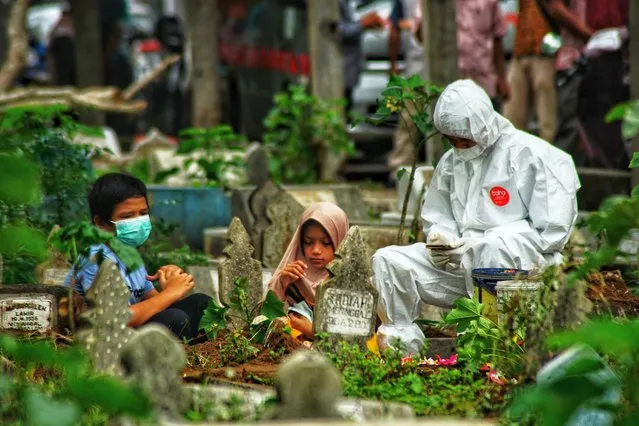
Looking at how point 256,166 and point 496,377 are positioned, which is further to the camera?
point 256,166

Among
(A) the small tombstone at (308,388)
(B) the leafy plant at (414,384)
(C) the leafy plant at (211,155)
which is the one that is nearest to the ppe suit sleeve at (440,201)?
A: (B) the leafy plant at (414,384)

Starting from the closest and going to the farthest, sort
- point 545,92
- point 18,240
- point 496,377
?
point 18,240, point 496,377, point 545,92

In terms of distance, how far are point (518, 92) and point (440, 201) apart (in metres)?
4.88

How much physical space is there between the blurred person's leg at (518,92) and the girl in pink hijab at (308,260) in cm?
529

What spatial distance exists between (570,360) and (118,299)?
1717 mm

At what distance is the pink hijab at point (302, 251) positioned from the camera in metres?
7.31

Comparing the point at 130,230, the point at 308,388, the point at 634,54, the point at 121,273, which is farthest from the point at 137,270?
the point at 634,54

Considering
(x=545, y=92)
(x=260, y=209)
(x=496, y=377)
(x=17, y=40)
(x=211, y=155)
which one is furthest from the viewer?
(x=17, y=40)

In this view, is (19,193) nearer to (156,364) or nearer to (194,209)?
(156,364)

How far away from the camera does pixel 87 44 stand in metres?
19.7

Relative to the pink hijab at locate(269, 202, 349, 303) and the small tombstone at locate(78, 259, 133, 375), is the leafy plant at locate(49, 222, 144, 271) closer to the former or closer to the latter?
the small tombstone at locate(78, 259, 133, 375)

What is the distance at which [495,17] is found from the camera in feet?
43.0

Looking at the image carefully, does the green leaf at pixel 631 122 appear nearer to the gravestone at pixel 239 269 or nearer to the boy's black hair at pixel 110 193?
the gravestone at pixel 239 269

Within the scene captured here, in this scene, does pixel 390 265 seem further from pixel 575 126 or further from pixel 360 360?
pixel 575 126
